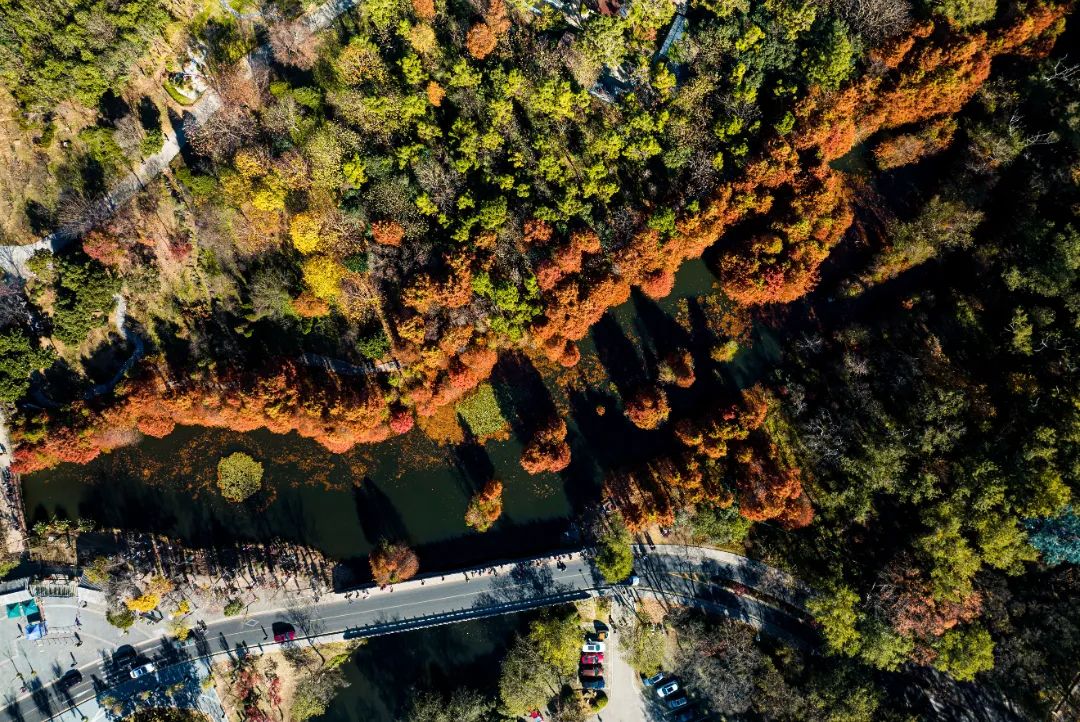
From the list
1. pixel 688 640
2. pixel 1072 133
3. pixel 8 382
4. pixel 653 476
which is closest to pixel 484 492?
pixel 653 476

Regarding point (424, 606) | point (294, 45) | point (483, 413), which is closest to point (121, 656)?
point (424, 606)

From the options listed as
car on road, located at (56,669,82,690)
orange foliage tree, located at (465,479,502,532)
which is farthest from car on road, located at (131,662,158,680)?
orange foliage tree, located at (465,479,502,532)

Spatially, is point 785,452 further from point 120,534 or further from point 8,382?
point 8,382

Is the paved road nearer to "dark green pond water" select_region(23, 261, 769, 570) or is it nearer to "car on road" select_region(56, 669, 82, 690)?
"car on road" select_region(56, 669, 82, 690)

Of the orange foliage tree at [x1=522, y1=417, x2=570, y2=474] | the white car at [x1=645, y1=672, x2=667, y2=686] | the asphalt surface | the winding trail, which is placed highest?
the winding trail

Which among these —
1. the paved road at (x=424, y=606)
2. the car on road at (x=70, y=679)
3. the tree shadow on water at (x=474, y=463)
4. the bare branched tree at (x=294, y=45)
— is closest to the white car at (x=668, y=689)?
the paved road at (x=424, y=606)

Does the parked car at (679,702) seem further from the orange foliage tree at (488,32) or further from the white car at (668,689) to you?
the orange foliage tree at (488,32)

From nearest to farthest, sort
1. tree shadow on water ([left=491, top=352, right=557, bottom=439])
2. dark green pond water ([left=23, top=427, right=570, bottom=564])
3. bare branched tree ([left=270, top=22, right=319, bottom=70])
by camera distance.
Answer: bare branched tree ([left=270, top=22, right=319, bottom=70]), tree shadow on water ([left=491, top=352, right=557, bottom=439]), dark green pond water ([left=23, top=427, right=570, bottom=564])
